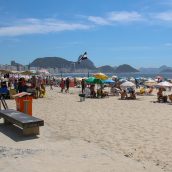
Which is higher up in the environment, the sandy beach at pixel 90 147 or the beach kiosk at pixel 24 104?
the beach kiosk at pixel 24 104

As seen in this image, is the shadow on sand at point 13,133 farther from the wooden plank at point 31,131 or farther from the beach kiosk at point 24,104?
the beach kiosk at point 24,104

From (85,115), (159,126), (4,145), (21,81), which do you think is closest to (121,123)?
(159,126)

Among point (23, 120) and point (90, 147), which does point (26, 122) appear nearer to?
point (23, 120)

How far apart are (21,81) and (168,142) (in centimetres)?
1481

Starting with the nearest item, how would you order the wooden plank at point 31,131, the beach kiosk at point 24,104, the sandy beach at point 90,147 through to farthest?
1. the sandy beach at point 90,147
2. the wooden plank at point 31,131
3. the beach kiosk at point 24,104

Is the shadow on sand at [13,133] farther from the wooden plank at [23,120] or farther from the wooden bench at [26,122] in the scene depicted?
the wooden plank at [23,120]

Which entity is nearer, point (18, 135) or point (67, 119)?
point (18, 135)

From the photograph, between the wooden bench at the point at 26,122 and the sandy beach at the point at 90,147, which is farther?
the wooden bench at the point at 26,122

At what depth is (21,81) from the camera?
2170 centimetres

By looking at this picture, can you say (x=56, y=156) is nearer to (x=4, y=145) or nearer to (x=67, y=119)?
(x=4, y=145)

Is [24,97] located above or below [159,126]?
above

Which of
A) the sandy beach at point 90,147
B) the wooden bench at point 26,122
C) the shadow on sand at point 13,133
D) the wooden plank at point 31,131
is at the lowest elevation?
the sandy beach at point 90,147

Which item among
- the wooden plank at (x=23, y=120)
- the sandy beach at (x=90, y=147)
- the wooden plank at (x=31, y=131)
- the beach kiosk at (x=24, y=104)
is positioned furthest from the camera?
the beach kiosk at (x=24, y=104)

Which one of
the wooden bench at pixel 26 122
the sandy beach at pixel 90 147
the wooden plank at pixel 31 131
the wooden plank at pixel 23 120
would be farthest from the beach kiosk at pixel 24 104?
the wooden plank at pixel 31 131
